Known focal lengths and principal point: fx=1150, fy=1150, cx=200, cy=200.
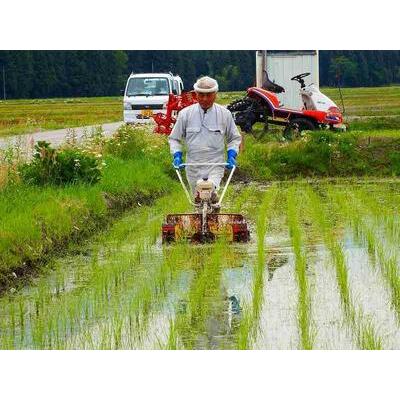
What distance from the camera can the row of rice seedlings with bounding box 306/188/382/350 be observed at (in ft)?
18.3

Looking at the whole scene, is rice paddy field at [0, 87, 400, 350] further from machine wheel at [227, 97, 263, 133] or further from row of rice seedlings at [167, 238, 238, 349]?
machine wheel at [227, 97, 263, 133]

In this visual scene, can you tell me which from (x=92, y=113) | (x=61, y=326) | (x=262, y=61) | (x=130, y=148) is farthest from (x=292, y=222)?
(x=92, y=113)

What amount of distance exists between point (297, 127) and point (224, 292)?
1222 cm

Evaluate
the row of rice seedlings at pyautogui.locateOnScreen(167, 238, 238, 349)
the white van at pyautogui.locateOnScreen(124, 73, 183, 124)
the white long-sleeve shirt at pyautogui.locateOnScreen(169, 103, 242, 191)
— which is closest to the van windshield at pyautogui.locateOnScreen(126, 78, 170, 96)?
the white van at pyautogui.locateOnScreen(124, 73, 183, 124)

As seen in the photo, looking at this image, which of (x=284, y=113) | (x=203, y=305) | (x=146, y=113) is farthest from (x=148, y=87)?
(x=203, y=305)

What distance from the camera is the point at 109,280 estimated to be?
752 cm

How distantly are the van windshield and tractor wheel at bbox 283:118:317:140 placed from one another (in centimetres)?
464

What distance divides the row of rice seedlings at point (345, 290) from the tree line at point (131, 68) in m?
5.05

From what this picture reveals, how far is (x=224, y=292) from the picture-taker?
23.1ft

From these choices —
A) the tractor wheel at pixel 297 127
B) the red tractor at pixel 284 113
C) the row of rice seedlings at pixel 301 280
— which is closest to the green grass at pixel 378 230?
the row of rice seedlings at pixel 301 280

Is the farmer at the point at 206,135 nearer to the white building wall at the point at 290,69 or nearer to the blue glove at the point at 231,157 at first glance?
the blue glove at the point at 231,157

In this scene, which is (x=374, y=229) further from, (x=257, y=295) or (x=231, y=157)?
(x=257, y=295)

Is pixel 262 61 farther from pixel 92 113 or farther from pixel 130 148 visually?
pixel 92 113

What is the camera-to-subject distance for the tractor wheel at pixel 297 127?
18.6 m
